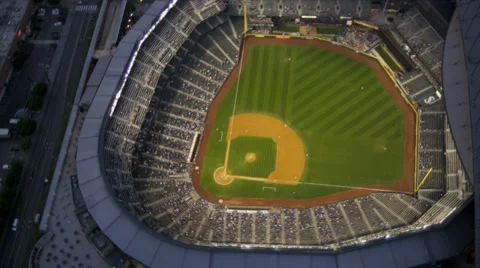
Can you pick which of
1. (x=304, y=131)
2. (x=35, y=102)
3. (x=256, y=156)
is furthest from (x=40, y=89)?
(x=304, y=131)

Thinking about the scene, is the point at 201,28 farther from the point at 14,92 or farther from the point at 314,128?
the point at 14,92

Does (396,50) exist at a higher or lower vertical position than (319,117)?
higher

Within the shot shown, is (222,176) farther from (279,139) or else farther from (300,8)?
(300,8)

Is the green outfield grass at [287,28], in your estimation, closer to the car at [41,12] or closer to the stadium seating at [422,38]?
the stadium seating at [422,38]

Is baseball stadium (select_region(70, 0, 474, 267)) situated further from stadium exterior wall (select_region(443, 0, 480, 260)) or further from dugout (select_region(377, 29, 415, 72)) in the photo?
stadium exterior wall (select_region(443, 0, 480, 260))

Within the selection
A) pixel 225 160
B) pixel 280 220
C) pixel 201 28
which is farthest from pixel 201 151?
pixel 201 28
